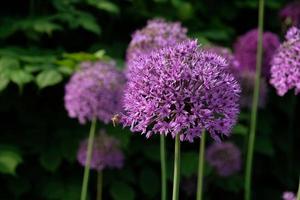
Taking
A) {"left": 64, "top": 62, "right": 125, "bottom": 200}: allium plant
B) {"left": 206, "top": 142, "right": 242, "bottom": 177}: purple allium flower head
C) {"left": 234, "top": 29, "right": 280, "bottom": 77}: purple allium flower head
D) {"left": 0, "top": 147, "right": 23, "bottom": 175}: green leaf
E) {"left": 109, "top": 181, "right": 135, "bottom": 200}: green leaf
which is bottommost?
{"left": 109, "top": 181, "right": 135, "bottom": 200}: green leaf

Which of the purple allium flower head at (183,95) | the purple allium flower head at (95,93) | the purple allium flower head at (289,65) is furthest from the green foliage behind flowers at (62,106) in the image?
the purple allium flower head at (183,95)

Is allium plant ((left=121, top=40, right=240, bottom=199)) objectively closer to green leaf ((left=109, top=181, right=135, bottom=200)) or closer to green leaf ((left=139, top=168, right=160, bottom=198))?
green leaf ((left=109, top=181, right=135, bottom=200))

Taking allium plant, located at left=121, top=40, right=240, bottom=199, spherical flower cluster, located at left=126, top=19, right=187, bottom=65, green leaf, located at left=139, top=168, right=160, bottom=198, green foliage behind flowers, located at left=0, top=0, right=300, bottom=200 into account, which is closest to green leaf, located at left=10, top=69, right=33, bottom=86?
green foliage behind flowers, located at left=0, top=0, right=300, bottom=200

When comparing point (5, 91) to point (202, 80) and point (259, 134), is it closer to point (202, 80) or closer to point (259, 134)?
point (259, 134)

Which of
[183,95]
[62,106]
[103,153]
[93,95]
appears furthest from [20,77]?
[183,95]

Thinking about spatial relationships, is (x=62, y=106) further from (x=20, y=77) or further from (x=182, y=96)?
(x=182, y=96)

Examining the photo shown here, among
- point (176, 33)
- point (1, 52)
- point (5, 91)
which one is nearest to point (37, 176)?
point (5, 91)
